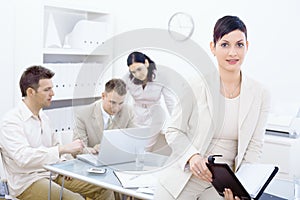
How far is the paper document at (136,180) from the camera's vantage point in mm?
1973

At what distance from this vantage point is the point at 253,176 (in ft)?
5.09

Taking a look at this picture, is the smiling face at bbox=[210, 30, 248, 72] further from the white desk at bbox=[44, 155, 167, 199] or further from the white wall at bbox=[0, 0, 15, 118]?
the white wall at bbox=[0, 0, 15, 118]

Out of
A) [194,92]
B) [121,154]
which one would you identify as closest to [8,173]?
[121,154]

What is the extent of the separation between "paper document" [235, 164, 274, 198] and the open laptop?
431 millimetres

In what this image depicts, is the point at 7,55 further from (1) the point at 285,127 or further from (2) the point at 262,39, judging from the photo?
(1) the point at 285,127

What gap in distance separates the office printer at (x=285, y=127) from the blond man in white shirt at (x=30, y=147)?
128cm

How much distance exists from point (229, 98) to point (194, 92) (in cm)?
14

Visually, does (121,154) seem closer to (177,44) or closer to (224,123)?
(177,44)

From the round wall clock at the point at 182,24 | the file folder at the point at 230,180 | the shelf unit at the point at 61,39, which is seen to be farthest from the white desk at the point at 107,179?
the round wall clock at the point at 182,24

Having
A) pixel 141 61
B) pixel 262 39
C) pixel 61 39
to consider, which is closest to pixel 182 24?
pixel 262 39

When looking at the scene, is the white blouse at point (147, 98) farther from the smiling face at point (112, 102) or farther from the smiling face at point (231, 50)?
the smiling face at point (231, 50)

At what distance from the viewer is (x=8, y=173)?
243 centimetres

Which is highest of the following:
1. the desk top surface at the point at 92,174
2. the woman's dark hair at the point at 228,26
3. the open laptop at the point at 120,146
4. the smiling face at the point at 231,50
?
the woman's dark hair at the point at 228,26

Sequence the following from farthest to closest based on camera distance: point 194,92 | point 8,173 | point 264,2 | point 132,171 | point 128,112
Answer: point 264,2
point 8,173
point 132,171
point 128,112
point 194,92
